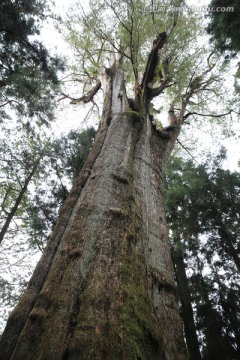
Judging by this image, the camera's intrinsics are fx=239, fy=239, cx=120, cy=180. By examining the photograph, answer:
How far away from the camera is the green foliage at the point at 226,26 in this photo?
4562 millimetres

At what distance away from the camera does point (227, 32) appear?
16.2 feet

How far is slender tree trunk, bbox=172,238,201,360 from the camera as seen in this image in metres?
6.11

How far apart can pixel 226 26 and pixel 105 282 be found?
548 centimetres

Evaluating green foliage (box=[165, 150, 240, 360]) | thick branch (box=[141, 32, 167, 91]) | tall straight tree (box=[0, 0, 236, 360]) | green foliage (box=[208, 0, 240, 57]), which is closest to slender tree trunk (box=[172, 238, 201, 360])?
green foliage (box=[165, 150, 240, 360])

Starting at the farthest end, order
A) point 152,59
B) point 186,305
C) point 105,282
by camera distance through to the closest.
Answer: point 186,305 → point 152,59 → point 105,282

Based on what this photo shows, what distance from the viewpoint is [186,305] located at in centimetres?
681

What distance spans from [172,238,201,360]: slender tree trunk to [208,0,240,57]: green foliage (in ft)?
19.8

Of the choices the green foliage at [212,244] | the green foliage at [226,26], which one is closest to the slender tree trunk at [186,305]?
the green foliage at [212,244]

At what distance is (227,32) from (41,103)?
5.15 m

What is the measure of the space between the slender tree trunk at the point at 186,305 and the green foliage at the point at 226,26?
6029 millimetres

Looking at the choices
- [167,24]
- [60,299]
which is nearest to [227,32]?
[167,24]

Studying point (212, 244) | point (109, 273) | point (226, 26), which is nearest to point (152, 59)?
point (226, 26)

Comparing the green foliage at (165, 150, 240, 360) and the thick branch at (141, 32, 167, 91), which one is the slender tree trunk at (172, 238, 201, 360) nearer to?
the green foliage at (165, 150, 240, 360)

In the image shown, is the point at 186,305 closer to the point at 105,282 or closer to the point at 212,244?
the point at 212,244
